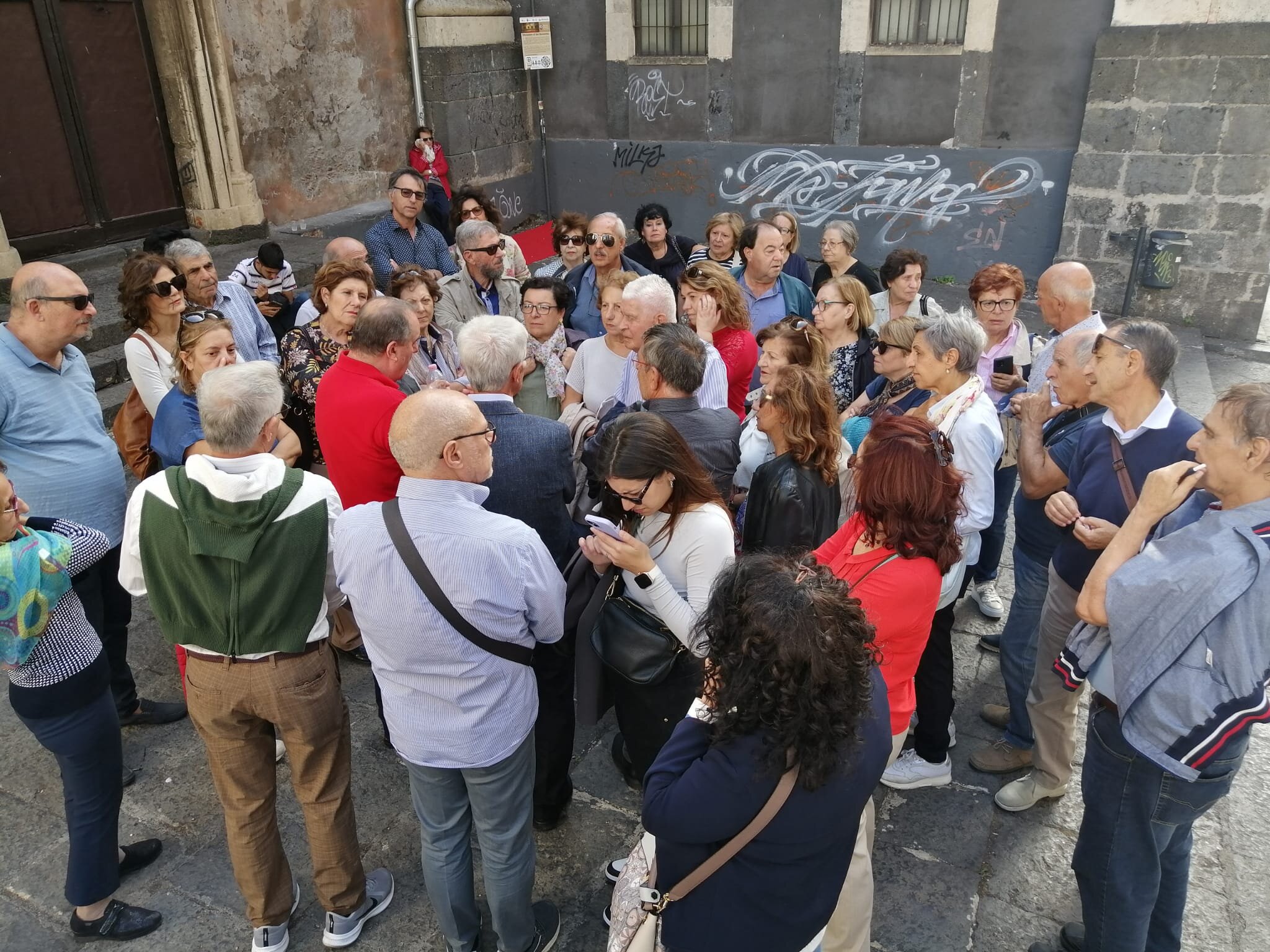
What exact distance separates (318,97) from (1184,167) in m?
8.66

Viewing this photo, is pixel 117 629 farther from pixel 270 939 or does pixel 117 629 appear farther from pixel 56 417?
pixel 270 939

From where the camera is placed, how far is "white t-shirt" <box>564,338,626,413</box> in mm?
4160

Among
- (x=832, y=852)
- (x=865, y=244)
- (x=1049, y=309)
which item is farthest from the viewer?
(x=865, y=244)

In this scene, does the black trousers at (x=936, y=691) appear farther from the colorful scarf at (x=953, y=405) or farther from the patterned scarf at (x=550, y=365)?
the patterned scarf at (x=550, y=365)

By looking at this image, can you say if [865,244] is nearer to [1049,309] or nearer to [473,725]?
[1049,309]

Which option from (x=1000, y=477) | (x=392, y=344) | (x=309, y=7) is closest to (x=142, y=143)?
(x=309, y=7)

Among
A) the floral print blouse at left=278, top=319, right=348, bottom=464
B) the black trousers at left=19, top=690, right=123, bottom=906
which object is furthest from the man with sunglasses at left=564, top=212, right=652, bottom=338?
the black trousers at left=19, top=690, right=123, bottom=906

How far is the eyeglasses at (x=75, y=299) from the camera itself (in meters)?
3.34

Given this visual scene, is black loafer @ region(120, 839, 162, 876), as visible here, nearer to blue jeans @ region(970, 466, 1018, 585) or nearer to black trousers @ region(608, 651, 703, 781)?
black trousers @ region(608, 651, 703, 781)

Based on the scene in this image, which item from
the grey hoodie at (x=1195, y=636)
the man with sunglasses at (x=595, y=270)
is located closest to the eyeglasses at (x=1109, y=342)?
the grey hoodie at (x=1195, y=636)

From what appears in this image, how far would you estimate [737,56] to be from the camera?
10609mm

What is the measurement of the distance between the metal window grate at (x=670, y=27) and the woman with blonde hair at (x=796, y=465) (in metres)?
9.29

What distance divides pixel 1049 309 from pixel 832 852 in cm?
297

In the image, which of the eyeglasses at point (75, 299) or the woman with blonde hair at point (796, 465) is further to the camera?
the eyeglasses at point (75, 299)
